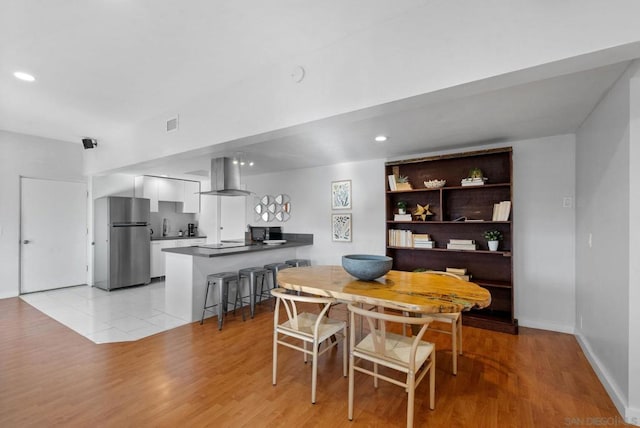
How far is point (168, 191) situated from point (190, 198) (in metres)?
0.54

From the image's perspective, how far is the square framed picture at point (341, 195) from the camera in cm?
514

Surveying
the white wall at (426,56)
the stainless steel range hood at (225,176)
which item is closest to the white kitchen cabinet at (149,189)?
the stainless steel range hood at (225,176)

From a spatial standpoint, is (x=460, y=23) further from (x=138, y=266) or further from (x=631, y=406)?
(x=138, y=266)

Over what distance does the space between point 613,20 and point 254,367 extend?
315cm

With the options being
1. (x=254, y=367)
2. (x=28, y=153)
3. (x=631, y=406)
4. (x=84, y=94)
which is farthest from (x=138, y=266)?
(x=631, y=406)

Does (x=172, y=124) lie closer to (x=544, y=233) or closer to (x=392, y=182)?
(x=392, y=182)

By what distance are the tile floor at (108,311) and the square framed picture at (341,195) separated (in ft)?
9.65

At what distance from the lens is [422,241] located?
13.8 feet

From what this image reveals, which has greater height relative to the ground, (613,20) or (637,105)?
(613,20)

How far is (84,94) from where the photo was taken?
9.99ft

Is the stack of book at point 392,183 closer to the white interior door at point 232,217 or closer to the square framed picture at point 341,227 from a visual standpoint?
the square framed picture at point 341,227

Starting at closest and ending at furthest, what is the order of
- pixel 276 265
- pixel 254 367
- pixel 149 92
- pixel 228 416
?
1. pixel 228 416
2. pixel 254 367
3. pixel 149 92
4. pixel 276 265

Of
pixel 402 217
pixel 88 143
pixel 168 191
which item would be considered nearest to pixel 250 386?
pixel 402 217

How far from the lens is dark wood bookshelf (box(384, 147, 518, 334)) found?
3719 millimetres
